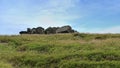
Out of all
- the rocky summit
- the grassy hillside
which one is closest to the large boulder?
the rocky summit

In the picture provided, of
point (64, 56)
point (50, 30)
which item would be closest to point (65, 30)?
point (50, 30)

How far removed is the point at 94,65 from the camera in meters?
29.8

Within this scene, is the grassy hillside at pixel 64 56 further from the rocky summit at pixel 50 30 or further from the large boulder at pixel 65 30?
the rocky summit at pixel 50 30

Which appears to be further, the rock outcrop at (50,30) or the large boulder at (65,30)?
the rock outcrop at (50,30)

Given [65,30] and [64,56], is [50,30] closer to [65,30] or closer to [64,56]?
[65,30]

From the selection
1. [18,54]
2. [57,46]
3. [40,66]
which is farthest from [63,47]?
[40,66]

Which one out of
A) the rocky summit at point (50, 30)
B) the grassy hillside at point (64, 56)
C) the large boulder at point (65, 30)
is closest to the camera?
the grassy hillside at point (64, 56)

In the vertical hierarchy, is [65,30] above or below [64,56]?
above

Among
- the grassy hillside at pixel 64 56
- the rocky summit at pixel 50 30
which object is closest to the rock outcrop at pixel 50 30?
the rocky summit at pixel 50 30

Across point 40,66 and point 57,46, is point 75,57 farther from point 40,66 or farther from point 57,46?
point 57,46

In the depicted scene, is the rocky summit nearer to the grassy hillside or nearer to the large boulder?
the large boulder

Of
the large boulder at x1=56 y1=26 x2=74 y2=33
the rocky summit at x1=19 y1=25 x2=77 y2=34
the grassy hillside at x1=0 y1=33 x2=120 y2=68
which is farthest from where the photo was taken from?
the rocky summit at x1=19 y1=25 x2=77 y2=34

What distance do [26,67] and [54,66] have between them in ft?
8.48

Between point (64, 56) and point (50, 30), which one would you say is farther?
point (50, 30)
